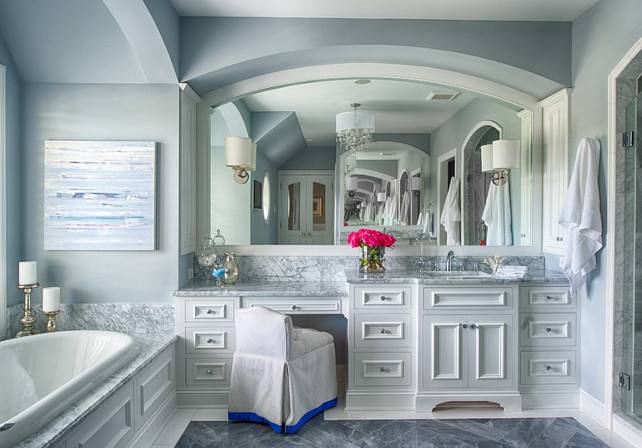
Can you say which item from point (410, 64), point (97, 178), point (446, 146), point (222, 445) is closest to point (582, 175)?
point (446, 146)

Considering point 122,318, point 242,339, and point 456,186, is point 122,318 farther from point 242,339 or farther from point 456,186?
point 456,186

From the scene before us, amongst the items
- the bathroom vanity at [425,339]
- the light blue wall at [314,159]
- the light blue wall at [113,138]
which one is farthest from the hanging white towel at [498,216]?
the light blue wall at [113,138]

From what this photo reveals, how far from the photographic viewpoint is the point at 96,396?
1.97 meters

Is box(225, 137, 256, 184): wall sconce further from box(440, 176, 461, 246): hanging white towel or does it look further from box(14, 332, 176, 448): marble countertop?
box(440, 176, 461, 246): hanging white towel

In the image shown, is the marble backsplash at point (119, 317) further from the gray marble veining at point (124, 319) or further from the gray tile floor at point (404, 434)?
the gray tile floor at point (404, 434)

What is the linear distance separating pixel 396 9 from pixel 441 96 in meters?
0.87

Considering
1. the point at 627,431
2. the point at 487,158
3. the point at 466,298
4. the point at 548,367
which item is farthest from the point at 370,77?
the point at 627,431

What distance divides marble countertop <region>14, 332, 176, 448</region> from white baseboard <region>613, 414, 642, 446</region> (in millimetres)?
2787

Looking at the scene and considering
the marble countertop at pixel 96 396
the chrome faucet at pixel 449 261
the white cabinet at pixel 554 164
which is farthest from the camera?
the chrome faucet at pixel 449 261

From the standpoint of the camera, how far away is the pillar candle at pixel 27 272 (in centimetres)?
287

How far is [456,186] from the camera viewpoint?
3.61m

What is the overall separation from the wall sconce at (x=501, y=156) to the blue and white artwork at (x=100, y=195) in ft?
8.17

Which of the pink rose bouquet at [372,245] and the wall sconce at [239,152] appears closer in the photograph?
the pink rose bouquet at [372,245]

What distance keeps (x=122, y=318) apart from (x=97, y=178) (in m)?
0.98
